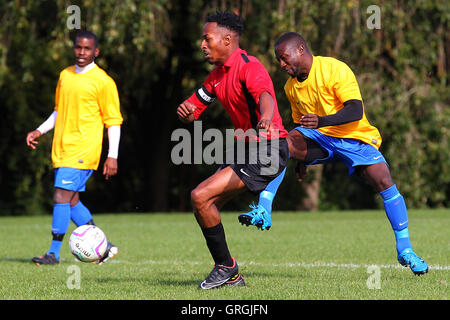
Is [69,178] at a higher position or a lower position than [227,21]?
lower

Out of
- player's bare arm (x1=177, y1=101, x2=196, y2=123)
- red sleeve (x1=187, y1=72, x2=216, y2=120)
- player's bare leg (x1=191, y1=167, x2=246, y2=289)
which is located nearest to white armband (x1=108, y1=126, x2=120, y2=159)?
red sleeve (x1=187, y1=72, x2=216, y2=120)

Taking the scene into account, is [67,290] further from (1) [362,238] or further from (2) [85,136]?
(1) [362,238]

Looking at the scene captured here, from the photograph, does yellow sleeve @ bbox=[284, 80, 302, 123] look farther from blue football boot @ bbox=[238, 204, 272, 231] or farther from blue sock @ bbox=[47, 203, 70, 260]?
blue sock @ bbox=[47, 203, 70, 260]

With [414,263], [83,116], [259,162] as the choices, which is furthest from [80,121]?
[414,263]

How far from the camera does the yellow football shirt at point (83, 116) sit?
7.69 metres

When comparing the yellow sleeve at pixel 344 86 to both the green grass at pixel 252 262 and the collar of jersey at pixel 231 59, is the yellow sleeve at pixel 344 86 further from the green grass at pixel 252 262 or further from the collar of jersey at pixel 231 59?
the green grass at pixel 252 262

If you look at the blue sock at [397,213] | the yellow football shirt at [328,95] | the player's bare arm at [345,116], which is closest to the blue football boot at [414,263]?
the blue sock at [397,213]

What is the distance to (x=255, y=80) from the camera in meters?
5.61

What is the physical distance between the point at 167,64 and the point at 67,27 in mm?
4941

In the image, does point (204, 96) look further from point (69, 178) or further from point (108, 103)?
point (69, 178)

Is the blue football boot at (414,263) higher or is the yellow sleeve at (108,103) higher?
the yellow sleeve at (108,103)

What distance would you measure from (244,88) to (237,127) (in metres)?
0.35

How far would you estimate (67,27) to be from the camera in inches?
516

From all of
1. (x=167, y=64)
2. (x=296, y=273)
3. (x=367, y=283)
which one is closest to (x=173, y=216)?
(x=167, y=64)
